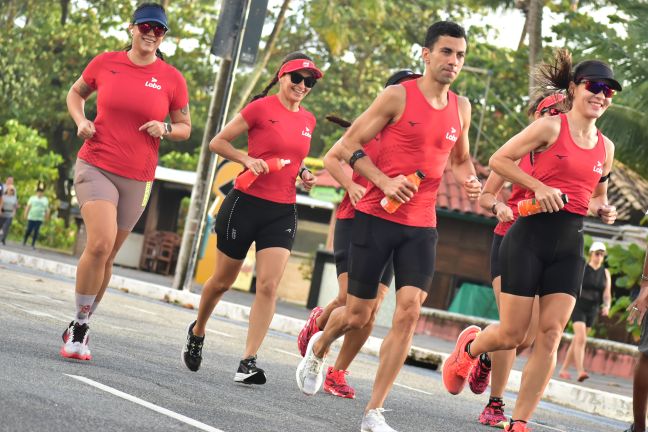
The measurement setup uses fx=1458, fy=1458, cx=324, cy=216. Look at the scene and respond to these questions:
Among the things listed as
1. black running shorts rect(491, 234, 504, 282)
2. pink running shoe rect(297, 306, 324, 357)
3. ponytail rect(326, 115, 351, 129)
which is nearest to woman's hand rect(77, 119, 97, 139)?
ponytail rect(326, 115, 351, 129)

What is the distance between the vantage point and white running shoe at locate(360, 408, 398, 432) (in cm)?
777

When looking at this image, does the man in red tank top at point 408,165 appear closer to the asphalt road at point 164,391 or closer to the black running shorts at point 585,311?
the asphalt road at point 164,391

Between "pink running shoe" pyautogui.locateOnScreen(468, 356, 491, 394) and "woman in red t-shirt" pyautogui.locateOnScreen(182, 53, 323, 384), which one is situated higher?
"woman in red t-shirt" pyautogui.locateOnScreen(182, 53, 323, 384)

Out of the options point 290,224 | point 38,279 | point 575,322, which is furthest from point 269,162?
point 38,279

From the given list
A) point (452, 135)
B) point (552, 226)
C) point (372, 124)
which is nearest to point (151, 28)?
point (372, 124)

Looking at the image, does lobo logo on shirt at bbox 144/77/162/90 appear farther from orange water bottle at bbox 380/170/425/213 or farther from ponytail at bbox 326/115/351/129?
orange water bottle at bbox 380/170/425/213

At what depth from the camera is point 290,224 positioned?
33.1ft

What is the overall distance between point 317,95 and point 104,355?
4135cm

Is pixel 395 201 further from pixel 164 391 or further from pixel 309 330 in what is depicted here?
pixel 309 330

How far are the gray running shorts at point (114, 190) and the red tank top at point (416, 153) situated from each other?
1906 mm

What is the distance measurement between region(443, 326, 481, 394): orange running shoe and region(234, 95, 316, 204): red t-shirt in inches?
62.3

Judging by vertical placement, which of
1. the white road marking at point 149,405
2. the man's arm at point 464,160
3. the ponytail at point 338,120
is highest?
the ponytail at point 338,120

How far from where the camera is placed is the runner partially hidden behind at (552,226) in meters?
8.53

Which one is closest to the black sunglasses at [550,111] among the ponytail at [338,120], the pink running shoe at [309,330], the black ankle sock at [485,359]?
the ponytail at [338,120]
